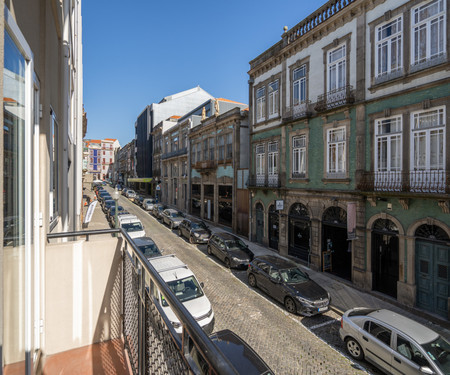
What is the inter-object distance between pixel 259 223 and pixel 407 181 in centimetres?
1156

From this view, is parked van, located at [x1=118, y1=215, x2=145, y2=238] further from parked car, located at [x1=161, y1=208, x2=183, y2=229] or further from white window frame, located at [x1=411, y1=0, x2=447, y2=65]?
white window frame, located at [x1=411, y1=0, x2=447, y2=65]

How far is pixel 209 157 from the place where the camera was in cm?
3008

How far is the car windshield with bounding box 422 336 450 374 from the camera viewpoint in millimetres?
6254

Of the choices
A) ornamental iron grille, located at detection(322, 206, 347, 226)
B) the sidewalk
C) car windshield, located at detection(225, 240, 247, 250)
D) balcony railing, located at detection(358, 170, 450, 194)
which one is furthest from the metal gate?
car windshield, located at detection(225, 240, 247, 250)

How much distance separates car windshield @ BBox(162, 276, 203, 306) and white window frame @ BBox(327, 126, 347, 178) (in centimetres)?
978

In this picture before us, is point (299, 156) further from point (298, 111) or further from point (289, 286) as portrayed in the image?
point (289, 286)

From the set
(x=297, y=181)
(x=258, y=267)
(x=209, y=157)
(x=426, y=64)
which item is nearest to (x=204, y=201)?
(x=209, y=157)

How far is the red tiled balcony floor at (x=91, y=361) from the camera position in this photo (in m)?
3.66

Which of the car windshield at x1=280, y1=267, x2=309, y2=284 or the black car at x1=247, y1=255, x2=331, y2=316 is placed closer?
the black car at x1=247, y1=255, x2=331, y2=316

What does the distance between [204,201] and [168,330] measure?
29300 millimetres

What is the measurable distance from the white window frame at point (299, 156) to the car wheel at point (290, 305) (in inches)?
333

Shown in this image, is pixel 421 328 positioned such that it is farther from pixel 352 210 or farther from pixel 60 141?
pixel 60 141

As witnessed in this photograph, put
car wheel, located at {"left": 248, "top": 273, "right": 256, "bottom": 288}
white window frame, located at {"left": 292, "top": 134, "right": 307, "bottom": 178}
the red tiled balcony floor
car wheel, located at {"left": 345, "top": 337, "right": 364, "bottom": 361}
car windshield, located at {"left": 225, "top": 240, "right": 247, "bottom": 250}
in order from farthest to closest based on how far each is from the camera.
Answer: white window frame, located at {"left": 292, "top": 134, "right": 307, "bottom": 178} → car windshield, located at {"left": 225, "top": 240, "right": 247, "bottom": 250} → car wheel, located at {"left": 248, "top": 273, "right": 256, "bottom": 288} → car wheel, located at {"left": 345, "top": 337, "right": 364, "bottom": 361} → the red tiled balcony floor

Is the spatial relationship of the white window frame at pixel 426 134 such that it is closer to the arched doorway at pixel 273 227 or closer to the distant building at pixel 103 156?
the arched doorway at pixel 273 227
